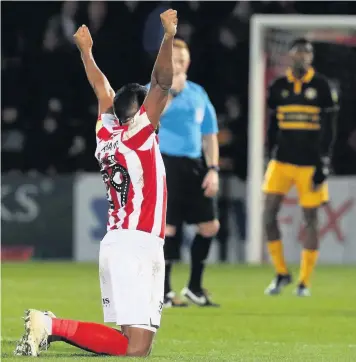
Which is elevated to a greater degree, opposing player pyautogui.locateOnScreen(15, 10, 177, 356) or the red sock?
opposing player pyautogui.locateOnScreen(15, 10, 177, 356)

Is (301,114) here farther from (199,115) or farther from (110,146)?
(110,146)

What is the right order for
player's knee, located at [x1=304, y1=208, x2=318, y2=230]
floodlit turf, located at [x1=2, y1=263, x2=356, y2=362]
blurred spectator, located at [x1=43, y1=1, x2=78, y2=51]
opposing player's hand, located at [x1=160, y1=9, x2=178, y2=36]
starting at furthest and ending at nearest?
blurred spectator, located at [x1=43, y1=1, x2=78, y2=51]
player's knee, located at [x1=304, y1=208, x2=318, y2=230]
floodlit turf, located at [x1=2, y1=263, x2=356, y2=362]
opposing player's hand, located at [x1=160, y1=9, x2=178, y2=36]

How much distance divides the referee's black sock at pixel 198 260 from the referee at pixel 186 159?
30mm

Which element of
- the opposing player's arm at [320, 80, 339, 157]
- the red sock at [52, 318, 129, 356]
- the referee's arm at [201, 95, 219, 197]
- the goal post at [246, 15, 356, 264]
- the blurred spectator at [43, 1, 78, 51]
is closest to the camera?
the red sock at [52, 318, 129, 356]

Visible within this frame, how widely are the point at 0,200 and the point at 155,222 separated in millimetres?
9972

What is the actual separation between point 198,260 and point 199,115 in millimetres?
1163

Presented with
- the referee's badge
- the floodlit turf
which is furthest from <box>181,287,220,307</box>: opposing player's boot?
the referee's badge

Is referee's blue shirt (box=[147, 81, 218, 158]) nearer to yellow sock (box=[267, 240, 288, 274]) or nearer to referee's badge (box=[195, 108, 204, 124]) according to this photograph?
referee's badge (box=[195, 108, 204, 124])

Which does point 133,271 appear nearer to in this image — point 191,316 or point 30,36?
point 191,316

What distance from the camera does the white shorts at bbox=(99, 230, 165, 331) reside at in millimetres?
7289

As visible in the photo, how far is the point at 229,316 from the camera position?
407 inches

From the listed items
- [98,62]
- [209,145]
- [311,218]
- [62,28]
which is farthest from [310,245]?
[62,28]

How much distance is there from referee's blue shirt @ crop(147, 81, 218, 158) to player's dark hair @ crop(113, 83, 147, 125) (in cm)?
340

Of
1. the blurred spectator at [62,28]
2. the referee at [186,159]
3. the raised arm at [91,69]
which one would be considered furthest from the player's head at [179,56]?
the blurred spectator at [62,28]
